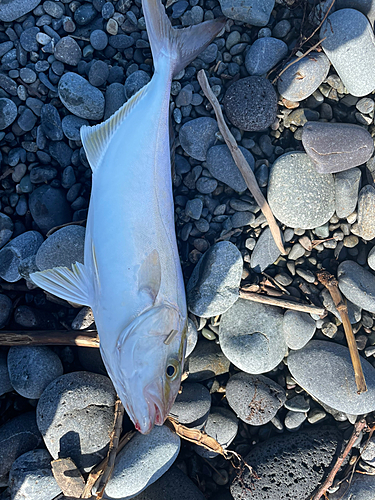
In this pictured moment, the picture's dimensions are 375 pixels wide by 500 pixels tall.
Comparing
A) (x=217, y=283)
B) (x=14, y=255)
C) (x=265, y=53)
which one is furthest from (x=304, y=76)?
(x=14, y=255)

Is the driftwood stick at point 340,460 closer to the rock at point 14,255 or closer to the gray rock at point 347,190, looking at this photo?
the gray rock at point 347,190

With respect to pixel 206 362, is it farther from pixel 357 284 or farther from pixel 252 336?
pixel 357 284

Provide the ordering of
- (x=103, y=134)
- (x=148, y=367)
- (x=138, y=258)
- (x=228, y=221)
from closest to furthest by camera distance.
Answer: (x=148, y=367) → (x=138, y=258) → (x=103, y=134) → (x=228, y=221)

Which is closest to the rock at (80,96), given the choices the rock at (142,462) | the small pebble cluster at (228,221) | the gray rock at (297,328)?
the small pebble cluster at (228,221)

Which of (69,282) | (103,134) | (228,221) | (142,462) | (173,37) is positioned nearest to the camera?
(69,282)

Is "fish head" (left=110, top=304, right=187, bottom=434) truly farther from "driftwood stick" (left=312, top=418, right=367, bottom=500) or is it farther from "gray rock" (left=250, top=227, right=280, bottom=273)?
"driftwood stick" (left=312, top=418, right=367, bottom=500)

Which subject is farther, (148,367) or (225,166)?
(225,166)

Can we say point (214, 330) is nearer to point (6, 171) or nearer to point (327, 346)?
point (327, 346)
